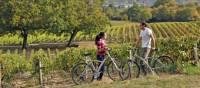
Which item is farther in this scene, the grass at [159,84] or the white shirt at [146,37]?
the white shirt at [146,37]

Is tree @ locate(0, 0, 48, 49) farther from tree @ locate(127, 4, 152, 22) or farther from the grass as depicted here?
tree @ locate(127, 4, 152, 22)

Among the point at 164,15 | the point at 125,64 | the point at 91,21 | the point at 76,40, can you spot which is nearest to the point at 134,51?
the point at 125,64

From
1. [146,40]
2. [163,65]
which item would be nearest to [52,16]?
[163,65]

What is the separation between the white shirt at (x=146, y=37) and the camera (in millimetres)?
11258

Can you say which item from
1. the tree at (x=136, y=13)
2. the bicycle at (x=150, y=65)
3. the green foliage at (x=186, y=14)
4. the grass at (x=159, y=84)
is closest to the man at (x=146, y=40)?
the bicycle at (x=150, y=65)

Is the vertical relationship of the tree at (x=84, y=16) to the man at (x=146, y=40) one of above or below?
below

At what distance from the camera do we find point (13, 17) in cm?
5100

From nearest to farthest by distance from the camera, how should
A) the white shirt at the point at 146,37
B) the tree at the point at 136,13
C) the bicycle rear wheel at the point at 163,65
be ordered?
the white shirt at the point at 146,37 < the bicycle rear wheel at the point at 163,65 < the tree at the point at 136,13

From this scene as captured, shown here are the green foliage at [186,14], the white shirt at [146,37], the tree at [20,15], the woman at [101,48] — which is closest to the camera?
the woman at [101,48]

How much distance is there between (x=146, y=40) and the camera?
Answer: 37.6 feet

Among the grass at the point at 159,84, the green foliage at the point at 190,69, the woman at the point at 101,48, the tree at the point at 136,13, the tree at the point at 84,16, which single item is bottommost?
the tree at the point at 136,13

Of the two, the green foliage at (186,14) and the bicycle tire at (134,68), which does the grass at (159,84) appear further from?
the green foliage at (186,14)

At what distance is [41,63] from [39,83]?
62 cm

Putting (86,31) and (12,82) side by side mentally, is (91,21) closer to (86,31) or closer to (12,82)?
(86,31)
